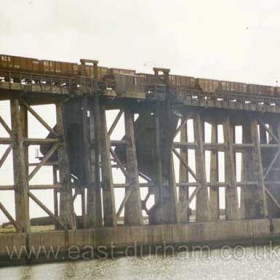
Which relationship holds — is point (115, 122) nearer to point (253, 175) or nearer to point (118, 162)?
point (118, 162)

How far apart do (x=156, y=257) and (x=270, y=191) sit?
649 inches

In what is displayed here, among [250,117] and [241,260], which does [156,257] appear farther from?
[250,117]

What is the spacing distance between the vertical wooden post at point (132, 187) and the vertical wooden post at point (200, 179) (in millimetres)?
5425

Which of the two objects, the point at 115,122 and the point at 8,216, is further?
Result: the point at 115,122

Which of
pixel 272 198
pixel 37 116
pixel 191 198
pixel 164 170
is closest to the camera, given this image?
pixel 37 116

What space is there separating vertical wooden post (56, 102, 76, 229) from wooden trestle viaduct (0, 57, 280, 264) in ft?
0.17

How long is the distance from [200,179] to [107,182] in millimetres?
7768

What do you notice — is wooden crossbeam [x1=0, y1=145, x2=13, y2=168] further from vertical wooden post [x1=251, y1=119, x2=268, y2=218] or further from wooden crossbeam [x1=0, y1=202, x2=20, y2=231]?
vertical wooden post [x1=251, y1=119, x2=268, y2=218]

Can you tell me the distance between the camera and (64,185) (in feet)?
139

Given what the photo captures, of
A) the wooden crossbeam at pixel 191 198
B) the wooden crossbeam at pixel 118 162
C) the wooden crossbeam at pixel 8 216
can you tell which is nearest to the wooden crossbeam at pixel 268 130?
the wooden crossbeam at pixel 191 198

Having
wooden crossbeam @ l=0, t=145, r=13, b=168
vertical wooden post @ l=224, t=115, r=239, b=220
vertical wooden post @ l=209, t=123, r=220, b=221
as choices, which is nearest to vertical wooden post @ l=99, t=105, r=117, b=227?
wooden crossbeam @ l=0, t=145, r=13, b=168

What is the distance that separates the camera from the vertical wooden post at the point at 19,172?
133 ft

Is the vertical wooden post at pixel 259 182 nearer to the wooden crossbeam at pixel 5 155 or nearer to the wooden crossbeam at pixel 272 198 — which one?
the wooden crossbeam at pixel 272 198

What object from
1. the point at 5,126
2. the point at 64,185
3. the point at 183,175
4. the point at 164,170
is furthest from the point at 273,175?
the point at 5,126
